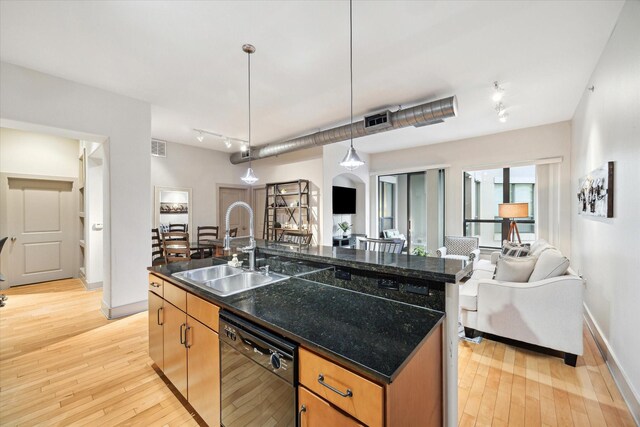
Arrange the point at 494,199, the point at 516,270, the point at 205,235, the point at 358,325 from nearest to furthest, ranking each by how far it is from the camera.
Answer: the point at 358,325
the point at 516,270
the point at 494,199
the point at 205,235

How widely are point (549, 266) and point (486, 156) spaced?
3.28 m

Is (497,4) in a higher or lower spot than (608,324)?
higher

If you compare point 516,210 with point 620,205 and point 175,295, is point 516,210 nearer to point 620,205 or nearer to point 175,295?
point 620,205

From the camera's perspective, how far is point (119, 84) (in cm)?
319

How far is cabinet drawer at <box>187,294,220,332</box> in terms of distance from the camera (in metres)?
1.56

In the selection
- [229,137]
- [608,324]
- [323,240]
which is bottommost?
[608,324]

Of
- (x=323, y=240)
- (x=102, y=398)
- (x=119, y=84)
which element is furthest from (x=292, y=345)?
(x=323, y=240)

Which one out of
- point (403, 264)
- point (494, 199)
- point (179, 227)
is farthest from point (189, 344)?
point (494, 199)

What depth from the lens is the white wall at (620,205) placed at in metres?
1.85

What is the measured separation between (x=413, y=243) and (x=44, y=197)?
7.99 m

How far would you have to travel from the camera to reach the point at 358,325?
1222 millimetres

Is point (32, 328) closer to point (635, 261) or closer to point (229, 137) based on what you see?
point (229, 137)

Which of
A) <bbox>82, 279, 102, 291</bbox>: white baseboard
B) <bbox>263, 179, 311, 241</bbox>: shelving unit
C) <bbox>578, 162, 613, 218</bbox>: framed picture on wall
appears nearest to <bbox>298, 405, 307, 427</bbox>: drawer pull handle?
<bbox>578, 162, 613, 218</bbox>: framed picture on wall

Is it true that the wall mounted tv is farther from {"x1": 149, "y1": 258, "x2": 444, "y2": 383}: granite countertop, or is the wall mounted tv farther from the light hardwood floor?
{"x1": 149, "y1": 258, "x2": 444, "y2": 383}: granite countertop
